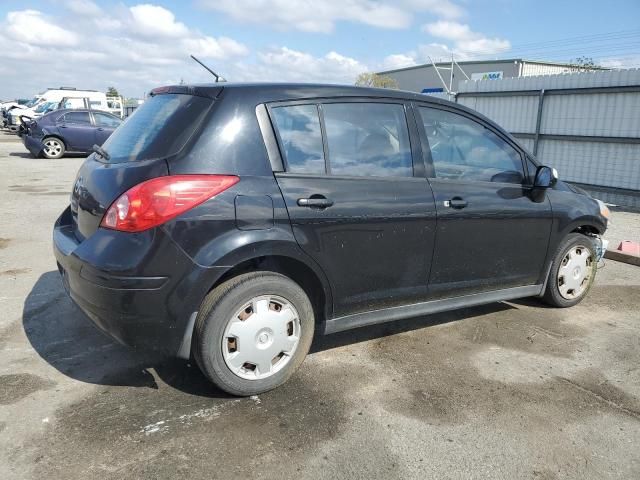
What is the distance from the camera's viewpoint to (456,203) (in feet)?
12.2

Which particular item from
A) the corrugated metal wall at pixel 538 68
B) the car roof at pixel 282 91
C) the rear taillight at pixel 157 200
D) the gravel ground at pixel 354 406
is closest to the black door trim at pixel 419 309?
the gravel ground at pixel 354 406

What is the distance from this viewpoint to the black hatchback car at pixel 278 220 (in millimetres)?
2818

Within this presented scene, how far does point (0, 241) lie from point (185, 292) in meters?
5.03

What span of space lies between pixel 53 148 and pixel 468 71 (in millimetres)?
43572

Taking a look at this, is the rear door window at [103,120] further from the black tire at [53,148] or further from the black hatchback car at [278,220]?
the black hatchback car at [278,220]

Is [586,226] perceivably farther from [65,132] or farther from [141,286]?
[65,132]

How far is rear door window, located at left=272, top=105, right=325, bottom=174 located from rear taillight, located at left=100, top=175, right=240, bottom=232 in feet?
1.78

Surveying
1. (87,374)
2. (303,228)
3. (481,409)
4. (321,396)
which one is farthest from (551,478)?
(87,374)

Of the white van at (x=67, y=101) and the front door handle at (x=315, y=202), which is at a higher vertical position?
the white van at (x=67, y=101)

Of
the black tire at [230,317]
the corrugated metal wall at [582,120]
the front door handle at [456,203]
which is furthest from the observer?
the corrugated metal wall at [582,120]

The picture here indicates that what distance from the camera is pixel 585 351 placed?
13.1 ft

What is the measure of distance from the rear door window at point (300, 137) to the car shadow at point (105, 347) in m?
1.34

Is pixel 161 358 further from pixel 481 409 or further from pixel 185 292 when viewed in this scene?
pixel 481 409

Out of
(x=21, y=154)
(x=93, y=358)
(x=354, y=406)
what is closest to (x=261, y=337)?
(x=354, y=406)
